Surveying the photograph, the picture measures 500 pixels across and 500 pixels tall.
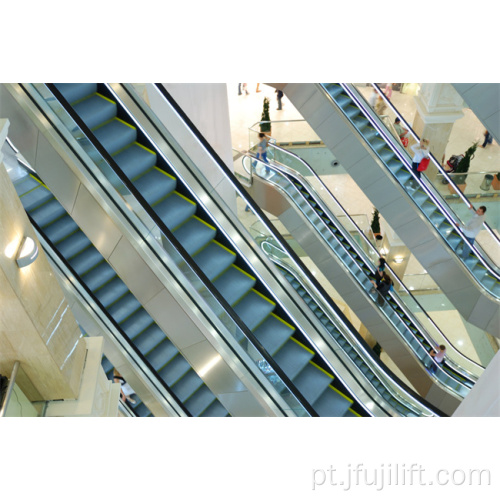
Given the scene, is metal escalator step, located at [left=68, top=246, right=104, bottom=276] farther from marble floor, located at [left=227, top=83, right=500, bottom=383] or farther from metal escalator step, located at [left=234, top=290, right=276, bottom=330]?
marble floor, located at [left=227, top=83, right=500, bottom=383]

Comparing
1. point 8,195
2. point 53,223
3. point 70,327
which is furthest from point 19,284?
point 53,223

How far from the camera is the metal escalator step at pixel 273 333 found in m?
7.44

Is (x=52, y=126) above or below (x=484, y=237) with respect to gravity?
above

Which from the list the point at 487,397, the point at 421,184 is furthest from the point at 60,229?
the point at 421,184

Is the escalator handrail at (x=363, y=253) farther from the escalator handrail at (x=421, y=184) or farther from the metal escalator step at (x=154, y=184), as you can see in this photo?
the metal escalator step at (x=154, y=184)

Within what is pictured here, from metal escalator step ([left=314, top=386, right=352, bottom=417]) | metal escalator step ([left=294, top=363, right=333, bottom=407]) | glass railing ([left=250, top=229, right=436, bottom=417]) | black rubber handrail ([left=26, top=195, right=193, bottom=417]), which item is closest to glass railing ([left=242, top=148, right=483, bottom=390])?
glass railing ([left=250, top=229, right=436, bottom=417])

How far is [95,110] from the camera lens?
285 inches

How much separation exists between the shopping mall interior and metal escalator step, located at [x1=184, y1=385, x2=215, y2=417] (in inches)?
1.4

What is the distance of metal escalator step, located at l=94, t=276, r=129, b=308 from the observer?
8203 mm

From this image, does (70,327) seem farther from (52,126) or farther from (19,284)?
(52,126)

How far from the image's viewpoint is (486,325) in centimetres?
1195

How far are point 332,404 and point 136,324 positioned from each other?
3305 mm

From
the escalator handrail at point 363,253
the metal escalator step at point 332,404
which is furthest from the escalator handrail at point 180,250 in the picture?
the escalator handrail at point 363,253
